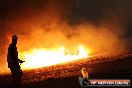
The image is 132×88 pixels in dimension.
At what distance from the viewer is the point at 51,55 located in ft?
94.1

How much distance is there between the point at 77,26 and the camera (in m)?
35.6

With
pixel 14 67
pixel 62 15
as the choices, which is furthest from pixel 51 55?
pixel 14 67

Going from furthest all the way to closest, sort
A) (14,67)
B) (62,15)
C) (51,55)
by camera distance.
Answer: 1. (62,15)
2. (51,55)
3. (14,67)

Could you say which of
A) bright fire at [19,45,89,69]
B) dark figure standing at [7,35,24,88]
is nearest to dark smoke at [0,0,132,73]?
bright fire at [19,45,89,69]

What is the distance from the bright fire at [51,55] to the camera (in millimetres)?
27188

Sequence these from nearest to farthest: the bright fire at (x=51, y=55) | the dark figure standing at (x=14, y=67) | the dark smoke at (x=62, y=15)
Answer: the dark figure standing at (x=14, y=67)
the bright fire at (x=51, y=55)
the dark smoke at (x=62, y=15)

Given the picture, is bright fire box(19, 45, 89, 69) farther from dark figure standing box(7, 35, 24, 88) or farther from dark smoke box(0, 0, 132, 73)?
dark figure standing box(7, 35, 24, 88)

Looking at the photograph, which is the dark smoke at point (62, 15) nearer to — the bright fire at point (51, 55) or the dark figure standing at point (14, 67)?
the bright fire at point (51, 55)

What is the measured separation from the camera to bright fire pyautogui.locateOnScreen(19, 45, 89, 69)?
27.2 meters

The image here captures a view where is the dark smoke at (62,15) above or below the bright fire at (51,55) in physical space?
above

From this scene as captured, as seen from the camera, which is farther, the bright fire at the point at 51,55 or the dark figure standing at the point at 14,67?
the bright fire at the point at 51,55

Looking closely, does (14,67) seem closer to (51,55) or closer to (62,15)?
(51,55)

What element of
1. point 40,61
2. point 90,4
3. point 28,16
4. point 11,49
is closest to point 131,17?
point 90,4

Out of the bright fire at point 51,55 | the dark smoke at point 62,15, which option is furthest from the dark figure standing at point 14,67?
the dark smoke at point 62,15
